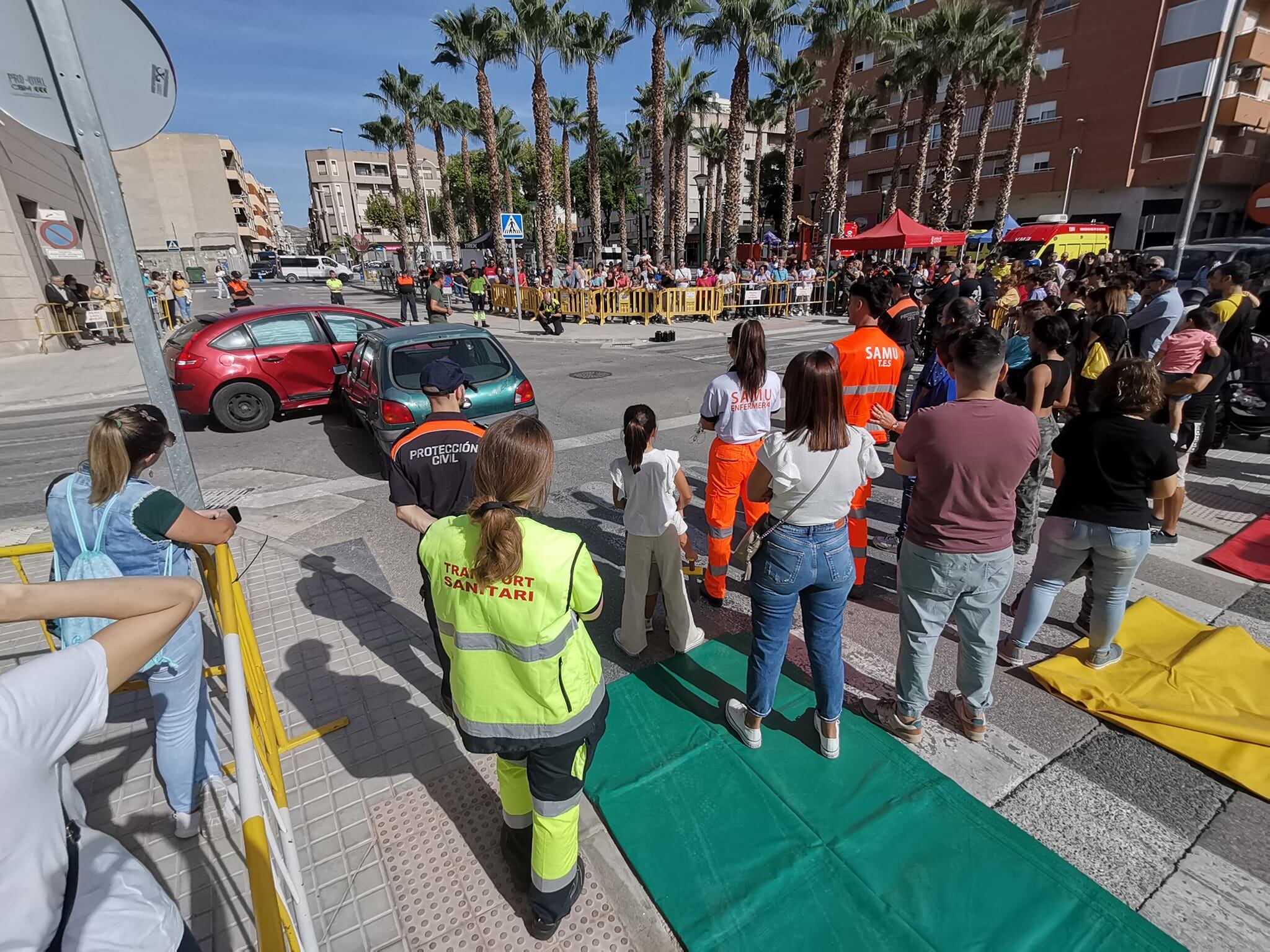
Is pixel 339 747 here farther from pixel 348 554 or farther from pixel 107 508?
pixel 348 554

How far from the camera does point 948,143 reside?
26.3m

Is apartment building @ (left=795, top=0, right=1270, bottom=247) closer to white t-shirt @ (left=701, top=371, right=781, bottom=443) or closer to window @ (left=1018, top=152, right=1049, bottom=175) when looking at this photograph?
window @ (left=1018, top=152, right=1049, bottom=175)

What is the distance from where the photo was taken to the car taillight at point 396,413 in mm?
6359

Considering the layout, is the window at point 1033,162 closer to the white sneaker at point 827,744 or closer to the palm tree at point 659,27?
the palm tree at point 659,27

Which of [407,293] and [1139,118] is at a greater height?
[1139,118]

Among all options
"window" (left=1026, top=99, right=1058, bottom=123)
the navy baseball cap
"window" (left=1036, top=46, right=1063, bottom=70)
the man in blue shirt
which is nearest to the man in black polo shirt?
the navy baseball cap

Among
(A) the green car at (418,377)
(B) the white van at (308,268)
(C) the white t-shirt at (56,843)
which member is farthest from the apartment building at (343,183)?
(C) the white t-shirt at (56,843)

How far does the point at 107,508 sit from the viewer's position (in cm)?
241

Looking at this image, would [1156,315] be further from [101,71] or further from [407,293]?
[407,293]

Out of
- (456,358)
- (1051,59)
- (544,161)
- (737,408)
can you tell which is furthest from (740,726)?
(1051,59)

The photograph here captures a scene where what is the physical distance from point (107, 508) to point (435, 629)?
1.44 meters

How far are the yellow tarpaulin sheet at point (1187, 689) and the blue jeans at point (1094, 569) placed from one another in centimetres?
24

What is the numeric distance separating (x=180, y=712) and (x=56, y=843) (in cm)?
178

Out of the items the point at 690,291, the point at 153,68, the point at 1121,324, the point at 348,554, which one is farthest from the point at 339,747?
the point at 690,291
